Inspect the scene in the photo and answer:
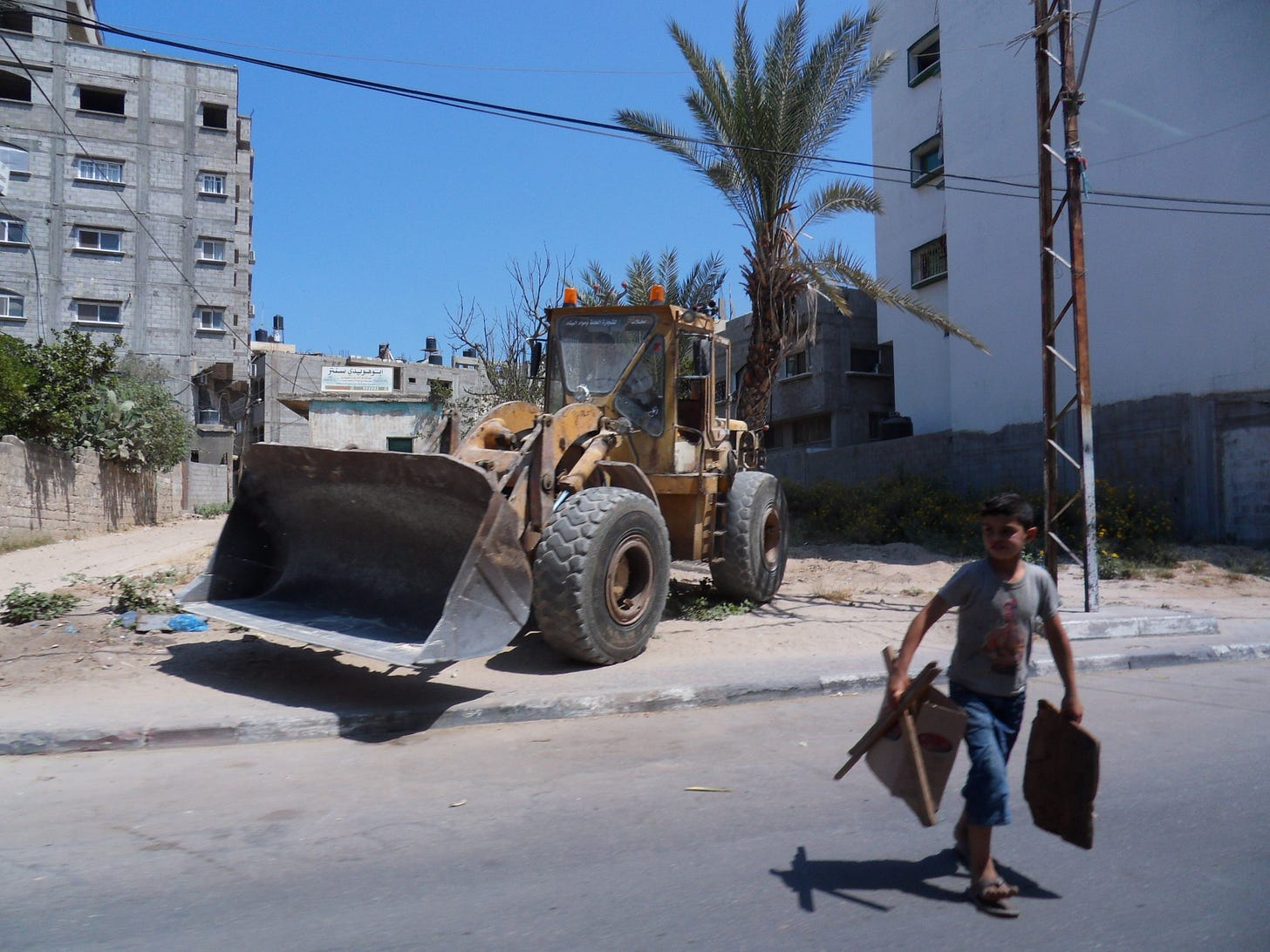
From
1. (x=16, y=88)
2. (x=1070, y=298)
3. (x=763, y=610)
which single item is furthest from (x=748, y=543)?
(x=16, y=88)

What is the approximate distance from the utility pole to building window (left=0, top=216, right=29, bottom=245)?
117ft

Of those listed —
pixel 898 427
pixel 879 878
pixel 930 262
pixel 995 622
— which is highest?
pixel 930 262

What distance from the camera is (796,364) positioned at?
28.9 metres

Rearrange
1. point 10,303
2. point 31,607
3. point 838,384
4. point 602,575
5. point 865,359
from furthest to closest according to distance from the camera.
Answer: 1. point 10,303
2. point 865,359
3. point 838,384
4. point 31,607
5. point 602,575

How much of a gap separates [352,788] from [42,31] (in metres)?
40.2

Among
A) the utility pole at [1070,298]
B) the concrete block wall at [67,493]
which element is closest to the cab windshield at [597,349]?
the utility pole at [1070,298]

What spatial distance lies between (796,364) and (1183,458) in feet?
45.1

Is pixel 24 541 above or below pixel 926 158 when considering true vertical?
below

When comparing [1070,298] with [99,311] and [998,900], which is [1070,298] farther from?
[99,311]

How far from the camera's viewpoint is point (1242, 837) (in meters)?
4.02

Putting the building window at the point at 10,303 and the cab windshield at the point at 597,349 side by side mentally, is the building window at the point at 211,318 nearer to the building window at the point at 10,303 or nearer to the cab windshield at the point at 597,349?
the building window at the point at 10,303

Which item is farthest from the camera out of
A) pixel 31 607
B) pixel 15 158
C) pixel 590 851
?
pixel 15 158

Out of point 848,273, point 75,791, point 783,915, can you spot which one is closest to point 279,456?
point 75,791

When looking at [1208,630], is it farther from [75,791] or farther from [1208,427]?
[75,791]
